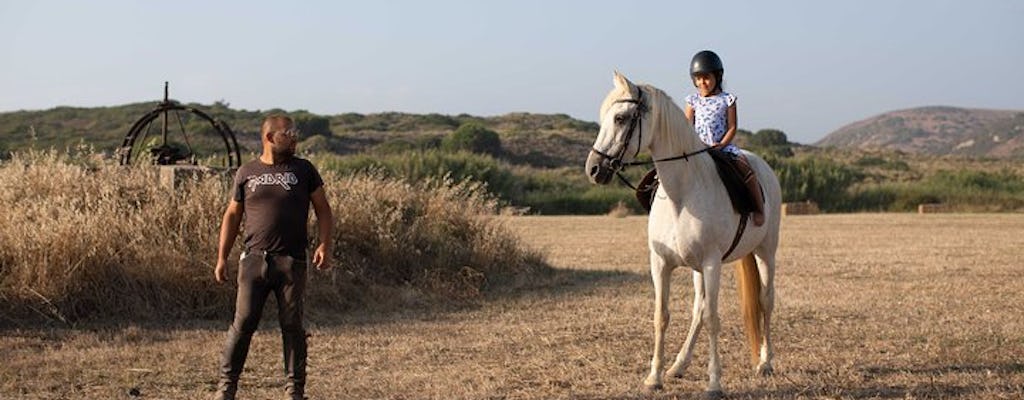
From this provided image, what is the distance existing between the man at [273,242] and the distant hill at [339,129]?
138 feet

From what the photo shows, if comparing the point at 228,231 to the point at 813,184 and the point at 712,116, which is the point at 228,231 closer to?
the point at 712,116

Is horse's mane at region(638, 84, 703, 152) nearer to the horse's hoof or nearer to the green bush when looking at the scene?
the horse's hoof

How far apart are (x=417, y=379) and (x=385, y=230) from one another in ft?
18.1

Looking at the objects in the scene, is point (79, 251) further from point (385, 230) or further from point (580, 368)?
point (580, 368)

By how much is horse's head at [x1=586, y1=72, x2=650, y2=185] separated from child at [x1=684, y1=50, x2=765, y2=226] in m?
0.85

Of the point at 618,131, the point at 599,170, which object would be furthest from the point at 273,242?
the point at 618,131

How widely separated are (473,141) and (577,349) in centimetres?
5468

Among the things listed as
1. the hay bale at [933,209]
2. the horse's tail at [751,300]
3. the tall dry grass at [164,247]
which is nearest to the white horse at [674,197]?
the horse's tail at [751,300]

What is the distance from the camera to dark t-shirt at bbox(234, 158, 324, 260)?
254 inches

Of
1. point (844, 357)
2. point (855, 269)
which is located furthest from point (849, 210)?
point (844, 357)

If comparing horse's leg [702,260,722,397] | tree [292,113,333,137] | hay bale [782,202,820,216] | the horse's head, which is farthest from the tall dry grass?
tree [292,113,333,137]

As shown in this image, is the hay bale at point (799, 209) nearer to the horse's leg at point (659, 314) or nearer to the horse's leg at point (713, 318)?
the horse's leg at point (659, 314)

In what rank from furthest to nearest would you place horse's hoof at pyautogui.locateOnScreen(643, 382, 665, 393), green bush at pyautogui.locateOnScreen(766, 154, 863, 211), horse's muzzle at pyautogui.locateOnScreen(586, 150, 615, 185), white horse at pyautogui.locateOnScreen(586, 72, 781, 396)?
green bush at pyautogui.locateOnScreen(766, 154, 863, 211), horse's hoof at pyautogui.locateOnScreen(643, 382, 665, 393), white horse at pyautogui.locateOnScreen(586, 72, 781, 396), horse's muzzle at pyautogui.locateOnScreen(586, 150, 615, 185)

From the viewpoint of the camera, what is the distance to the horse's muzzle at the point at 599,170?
6.59 m
